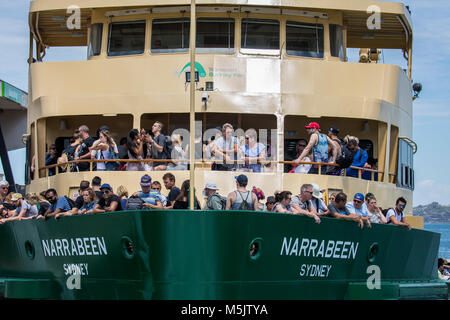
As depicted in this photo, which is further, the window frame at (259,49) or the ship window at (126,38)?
the ship window at (126,38)

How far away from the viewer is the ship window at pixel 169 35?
1561 cm

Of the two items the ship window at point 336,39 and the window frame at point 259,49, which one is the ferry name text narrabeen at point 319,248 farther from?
the ship window at point 336,39

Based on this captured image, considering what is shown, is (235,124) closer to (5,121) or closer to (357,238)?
(357,238)

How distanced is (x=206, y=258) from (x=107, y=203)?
1.77 meters

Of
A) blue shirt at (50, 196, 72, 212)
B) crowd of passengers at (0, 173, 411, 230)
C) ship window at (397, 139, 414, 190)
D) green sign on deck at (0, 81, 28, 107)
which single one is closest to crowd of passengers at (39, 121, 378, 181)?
crowd of passengers at (0, 173, 411, 230)

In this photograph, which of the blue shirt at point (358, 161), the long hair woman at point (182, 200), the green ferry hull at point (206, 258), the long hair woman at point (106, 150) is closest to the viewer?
the green ferry hull at point (206, 258)

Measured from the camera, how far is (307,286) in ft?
37.9

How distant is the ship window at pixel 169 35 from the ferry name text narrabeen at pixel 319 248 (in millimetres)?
5167

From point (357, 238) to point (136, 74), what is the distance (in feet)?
15.9

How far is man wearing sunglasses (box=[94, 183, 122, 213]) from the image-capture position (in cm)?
1170

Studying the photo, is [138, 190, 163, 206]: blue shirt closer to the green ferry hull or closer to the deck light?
the green ferry hull

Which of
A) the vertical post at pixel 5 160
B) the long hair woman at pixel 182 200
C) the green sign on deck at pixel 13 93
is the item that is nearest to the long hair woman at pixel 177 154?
the long hair woman at pixel 182 200

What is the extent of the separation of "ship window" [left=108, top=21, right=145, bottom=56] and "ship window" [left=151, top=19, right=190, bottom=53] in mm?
235

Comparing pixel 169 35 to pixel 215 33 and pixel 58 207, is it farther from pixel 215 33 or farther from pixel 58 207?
pixel 58 207
